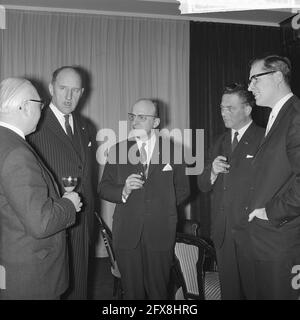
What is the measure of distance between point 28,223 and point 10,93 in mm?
639

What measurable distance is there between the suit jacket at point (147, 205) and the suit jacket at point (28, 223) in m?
0.84

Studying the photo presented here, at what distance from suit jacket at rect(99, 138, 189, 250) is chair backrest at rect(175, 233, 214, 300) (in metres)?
0.19

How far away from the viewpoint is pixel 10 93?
1.74 meters

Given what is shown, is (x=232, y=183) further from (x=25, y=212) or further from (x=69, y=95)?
(x=25, y=212)

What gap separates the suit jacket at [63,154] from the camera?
2490 millimetres

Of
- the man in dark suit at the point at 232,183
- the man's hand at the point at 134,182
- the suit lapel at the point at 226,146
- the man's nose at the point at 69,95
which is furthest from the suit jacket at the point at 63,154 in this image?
the suit lapel at the point at 226,146

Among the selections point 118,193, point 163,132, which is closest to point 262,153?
point 118,193

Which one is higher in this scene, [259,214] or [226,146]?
[226,146]

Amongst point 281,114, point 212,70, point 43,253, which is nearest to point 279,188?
point 281,114

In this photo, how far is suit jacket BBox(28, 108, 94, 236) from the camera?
2.49 metres

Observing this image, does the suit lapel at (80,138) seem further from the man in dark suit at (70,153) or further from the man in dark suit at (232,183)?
the man in dark suit at (232,183)

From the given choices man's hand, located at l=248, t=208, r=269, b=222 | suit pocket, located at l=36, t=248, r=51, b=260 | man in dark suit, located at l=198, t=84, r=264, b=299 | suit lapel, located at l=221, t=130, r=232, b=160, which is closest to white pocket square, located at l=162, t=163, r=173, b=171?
man in dark suit, located at l=198, t=84, r=264, b=299

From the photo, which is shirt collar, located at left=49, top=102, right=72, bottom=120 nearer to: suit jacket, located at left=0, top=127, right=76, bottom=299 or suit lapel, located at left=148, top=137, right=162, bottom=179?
suit lapel, located at left=148, top=137, right=162, bottom=179

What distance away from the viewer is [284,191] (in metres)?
2.02
